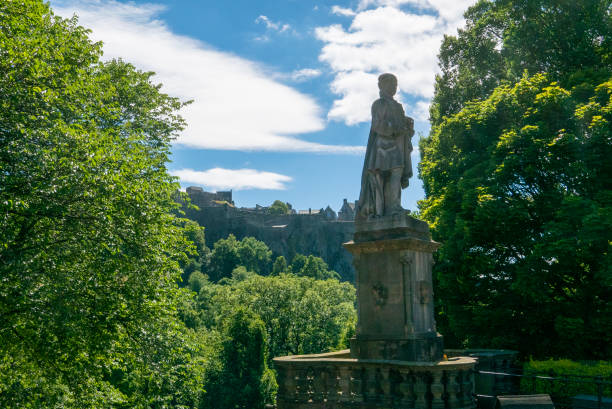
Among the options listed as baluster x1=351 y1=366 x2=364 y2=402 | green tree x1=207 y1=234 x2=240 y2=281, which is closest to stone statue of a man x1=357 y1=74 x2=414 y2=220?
baluster x1=351 y1=366 x2=364 y2=402

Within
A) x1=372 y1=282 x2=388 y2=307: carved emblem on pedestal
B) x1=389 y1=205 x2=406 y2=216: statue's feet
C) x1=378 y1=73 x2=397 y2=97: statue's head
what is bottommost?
x1=372 y1=282 x2=388 y2=307: carved emblem on pedestal

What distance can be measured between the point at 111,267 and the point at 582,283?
14.7 meters

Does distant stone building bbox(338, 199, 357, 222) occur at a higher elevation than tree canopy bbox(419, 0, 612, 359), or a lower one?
higher

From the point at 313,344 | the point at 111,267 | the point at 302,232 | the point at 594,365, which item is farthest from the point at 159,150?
the point at 302,232

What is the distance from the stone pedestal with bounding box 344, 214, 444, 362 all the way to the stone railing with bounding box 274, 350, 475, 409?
745mm

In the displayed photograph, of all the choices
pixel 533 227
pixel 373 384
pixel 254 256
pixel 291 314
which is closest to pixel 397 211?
pixel 373 384

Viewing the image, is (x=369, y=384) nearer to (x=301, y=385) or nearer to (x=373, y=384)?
(x=373, y=384)

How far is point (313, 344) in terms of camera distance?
41688 millimetres

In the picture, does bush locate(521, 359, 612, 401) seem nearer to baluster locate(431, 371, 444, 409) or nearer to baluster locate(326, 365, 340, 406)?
baluster locate(431, 371, 444, 409)

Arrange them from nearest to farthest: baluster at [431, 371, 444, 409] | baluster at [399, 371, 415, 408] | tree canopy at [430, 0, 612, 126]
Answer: baluster at [431, 371, 444, 409] < baluster at [399, 371, 415, 408] < tree canopy at [430, 0, 612, 126]

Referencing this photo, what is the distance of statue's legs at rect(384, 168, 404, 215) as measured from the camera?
11.6m

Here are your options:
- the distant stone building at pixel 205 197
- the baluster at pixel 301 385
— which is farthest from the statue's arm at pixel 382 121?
the distant stone building at pixel 205 197

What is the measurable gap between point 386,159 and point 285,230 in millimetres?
120780

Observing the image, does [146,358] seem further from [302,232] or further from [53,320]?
[302,232]
